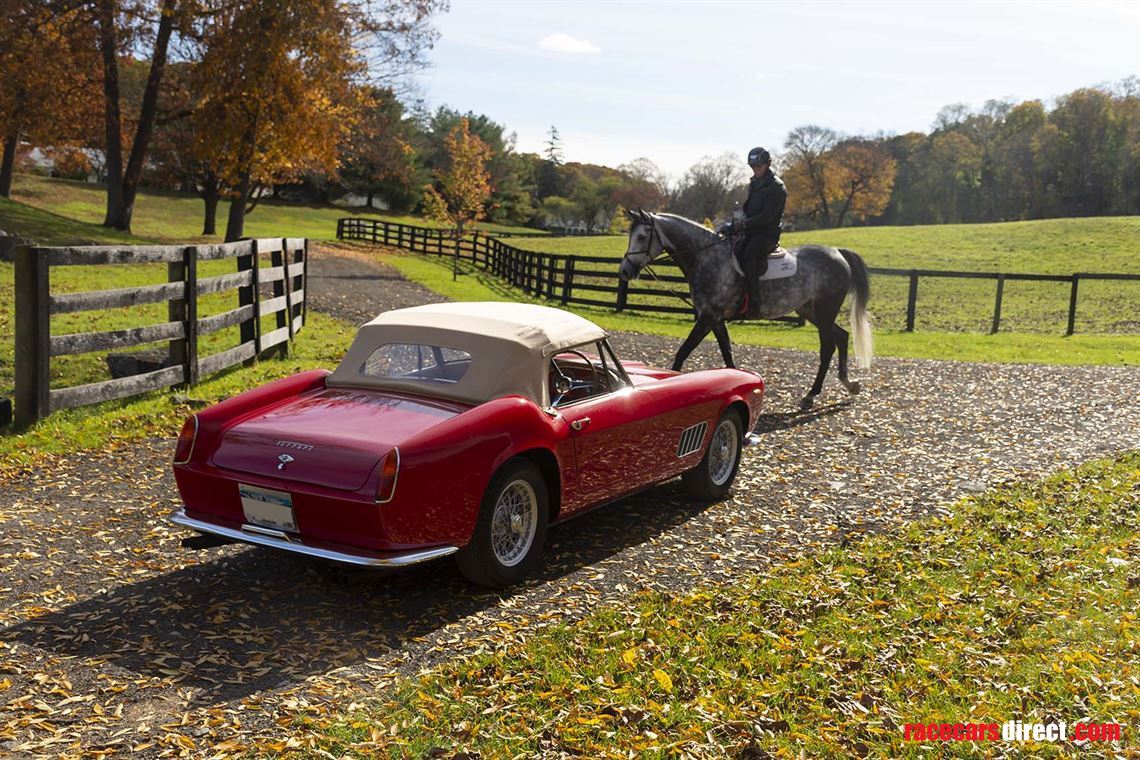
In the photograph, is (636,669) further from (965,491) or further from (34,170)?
(34,170)

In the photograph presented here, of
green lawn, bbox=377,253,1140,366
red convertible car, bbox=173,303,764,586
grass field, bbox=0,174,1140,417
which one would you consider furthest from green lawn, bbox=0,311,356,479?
green lawn, bbox=377,253,1140,366

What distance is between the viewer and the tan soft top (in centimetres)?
616

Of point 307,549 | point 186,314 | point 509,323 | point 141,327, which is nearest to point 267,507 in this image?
point 307,549

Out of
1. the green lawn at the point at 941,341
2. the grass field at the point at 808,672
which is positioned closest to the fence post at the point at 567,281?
the green lawn at the point at 941,341

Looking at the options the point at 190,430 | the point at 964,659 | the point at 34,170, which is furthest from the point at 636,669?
the point at 34,170

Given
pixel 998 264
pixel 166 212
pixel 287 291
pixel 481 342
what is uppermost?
pixel 166 212

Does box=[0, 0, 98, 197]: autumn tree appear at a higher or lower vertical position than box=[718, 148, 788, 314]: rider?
higher

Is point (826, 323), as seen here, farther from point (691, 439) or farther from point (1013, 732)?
point (1013, 732)

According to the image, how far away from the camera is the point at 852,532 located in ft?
25.0

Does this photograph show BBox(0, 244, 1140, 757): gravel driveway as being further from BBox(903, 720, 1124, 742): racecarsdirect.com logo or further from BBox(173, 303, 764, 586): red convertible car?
BBox(903, 720, 1124, 742): racecarsdirect.com logo

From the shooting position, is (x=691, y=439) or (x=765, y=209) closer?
(x=691, y=439)

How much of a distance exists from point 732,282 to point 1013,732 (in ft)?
28.6

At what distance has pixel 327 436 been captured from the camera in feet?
18.0

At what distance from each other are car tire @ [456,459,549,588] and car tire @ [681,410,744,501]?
209 centimetres
